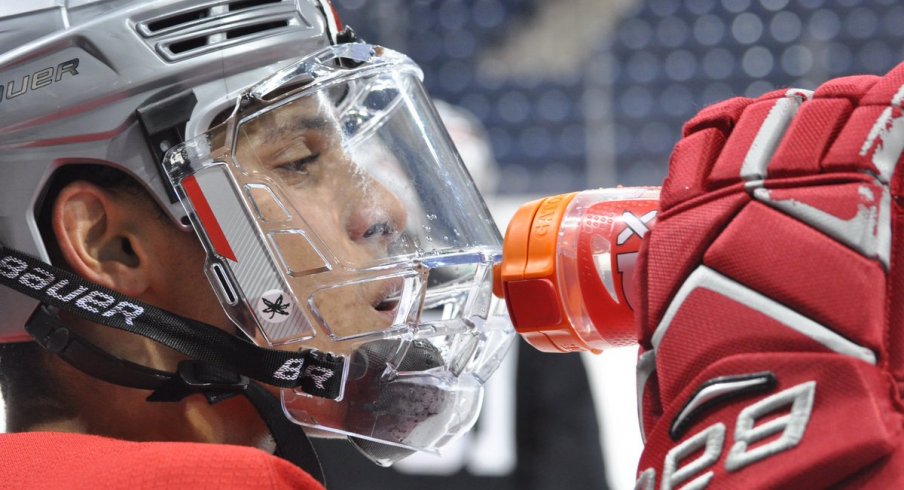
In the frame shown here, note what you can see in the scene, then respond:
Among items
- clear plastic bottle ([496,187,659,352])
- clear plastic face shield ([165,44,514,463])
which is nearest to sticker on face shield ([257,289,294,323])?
clear plastic face shield ([165,44,514,463])

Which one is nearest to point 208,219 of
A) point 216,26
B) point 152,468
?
point 216,26

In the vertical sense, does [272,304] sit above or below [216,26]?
below

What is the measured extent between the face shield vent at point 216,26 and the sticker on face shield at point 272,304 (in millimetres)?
334

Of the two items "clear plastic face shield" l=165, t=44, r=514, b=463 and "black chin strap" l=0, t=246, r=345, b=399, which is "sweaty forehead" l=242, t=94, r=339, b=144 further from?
"black chin strap" l=0, t=246, r=345, b=399

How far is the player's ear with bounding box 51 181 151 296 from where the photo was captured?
1.42 m

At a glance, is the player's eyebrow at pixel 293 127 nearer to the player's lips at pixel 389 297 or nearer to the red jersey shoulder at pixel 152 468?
the player's lips at pixel 389 297

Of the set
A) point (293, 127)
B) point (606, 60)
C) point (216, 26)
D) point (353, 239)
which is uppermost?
point (216, 26)

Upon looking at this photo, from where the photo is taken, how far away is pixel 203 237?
142 centimetres

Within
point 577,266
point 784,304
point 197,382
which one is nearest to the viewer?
point 784,304

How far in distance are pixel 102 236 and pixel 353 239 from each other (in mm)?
338

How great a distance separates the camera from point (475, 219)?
1564mm

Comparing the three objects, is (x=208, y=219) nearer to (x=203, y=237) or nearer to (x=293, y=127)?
(x=203, y=237)

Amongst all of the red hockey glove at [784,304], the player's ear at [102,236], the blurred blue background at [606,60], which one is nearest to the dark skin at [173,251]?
the player's ear at [102,236]

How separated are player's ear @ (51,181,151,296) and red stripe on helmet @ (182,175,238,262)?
86mm
